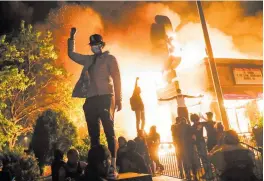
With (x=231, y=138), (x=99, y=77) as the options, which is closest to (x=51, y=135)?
(x=99, y=77)

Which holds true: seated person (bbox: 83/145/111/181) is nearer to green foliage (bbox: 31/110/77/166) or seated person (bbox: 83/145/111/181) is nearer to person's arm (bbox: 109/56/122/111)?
person's arm (bbox: 109/56/122/111)

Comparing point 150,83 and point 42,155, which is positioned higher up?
point 150,83

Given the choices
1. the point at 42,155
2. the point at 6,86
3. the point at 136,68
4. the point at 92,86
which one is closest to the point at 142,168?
the point at 92,86

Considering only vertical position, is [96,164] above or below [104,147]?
below

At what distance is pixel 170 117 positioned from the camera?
21641mm

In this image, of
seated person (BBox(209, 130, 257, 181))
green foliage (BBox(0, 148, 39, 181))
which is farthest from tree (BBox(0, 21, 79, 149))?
seated person (BBox(209, 130, 257, 181))

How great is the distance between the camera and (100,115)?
3.77m

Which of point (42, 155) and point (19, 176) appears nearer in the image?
point (19, 176)

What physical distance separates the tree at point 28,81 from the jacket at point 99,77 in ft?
33.0

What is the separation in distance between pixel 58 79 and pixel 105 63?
1366 cm

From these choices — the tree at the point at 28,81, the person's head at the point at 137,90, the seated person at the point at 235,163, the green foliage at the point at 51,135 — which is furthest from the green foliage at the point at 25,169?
the tree at the point at 28,81

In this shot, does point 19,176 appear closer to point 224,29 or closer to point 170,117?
point 170,117

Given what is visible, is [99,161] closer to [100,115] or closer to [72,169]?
[100,115]

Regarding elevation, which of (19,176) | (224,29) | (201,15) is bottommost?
(19,176)
